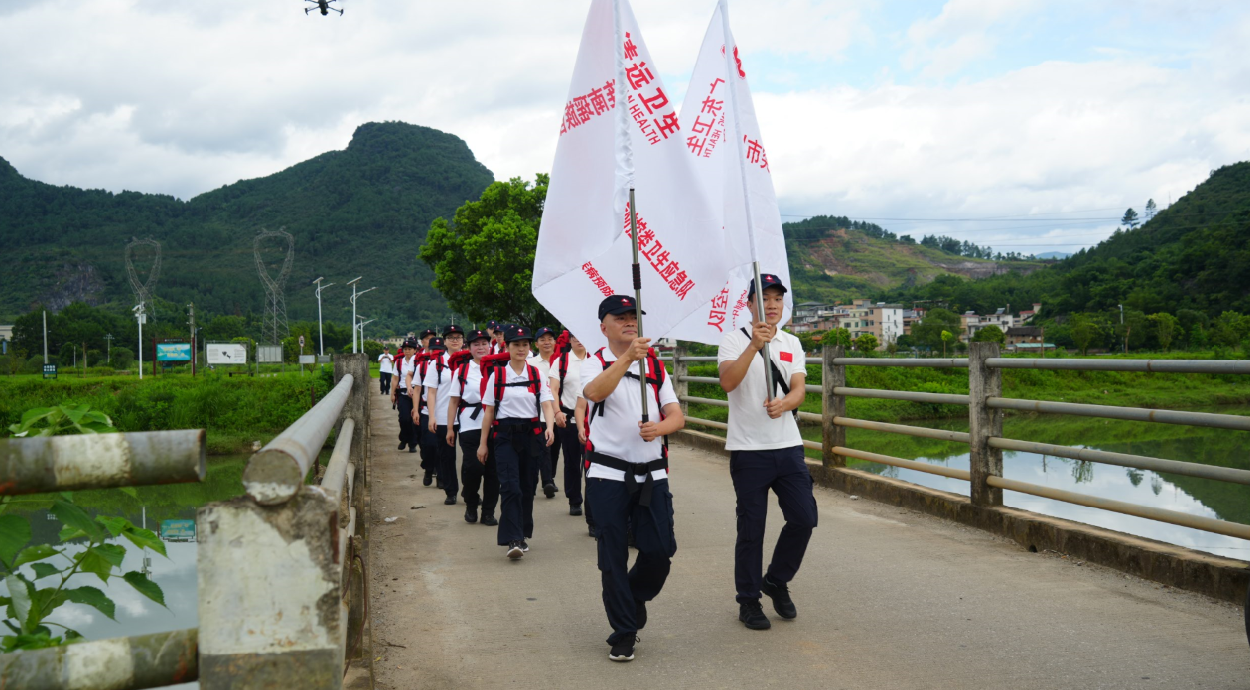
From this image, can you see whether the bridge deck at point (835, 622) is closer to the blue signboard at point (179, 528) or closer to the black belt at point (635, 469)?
the black belt at point (635, 469)

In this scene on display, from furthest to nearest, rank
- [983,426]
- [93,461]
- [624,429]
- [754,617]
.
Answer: [983,426] → [754,617] → [624,429] → [93,461]

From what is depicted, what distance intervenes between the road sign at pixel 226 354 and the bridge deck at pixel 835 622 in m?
60.4

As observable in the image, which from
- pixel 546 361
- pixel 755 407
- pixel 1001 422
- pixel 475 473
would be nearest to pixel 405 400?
pixel 546 361

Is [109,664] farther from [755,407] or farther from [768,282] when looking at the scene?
[768,282]

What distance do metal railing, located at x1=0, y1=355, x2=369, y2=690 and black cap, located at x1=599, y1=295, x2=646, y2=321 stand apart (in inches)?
122

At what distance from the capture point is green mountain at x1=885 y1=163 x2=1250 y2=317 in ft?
211

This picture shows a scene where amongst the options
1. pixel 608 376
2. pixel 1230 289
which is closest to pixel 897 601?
pixel 608 376

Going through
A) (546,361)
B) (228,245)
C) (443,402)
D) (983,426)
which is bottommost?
(983,426)

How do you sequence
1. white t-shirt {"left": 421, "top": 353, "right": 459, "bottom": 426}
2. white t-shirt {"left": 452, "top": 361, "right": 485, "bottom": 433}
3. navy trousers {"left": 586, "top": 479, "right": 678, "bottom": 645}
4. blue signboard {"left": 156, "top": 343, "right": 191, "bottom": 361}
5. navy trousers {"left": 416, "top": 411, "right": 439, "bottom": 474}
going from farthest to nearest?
1. blue signboard {"left": 156, "top": 343, "right": 191, "bottom": 361}
2. navy trousers {"left": 416, "top": 411, "right": 439, "bottom": 474}
3. white t-shirt {"left": 421, "top": 353, "right": 459, "bottom": 426}
4. white t-shirt {"left": 452, "top": 361, "right": 485, "bottom": 433}
5. navy trousers {"left": 586, "top": 479, "right": 678, "bottom": 645}

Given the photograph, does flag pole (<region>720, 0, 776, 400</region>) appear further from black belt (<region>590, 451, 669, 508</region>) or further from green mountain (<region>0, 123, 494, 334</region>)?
green mountain (<region>0, 123, 494, 334</region>)

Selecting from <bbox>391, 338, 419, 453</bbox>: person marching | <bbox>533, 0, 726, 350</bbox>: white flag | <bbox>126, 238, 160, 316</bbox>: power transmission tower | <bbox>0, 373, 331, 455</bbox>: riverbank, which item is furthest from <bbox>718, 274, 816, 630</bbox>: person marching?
<bbox>126, 238, 160, 316</bbox>: power transmission tower

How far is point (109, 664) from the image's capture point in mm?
1516

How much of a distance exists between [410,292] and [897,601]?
153519mm

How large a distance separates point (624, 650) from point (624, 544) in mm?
502
